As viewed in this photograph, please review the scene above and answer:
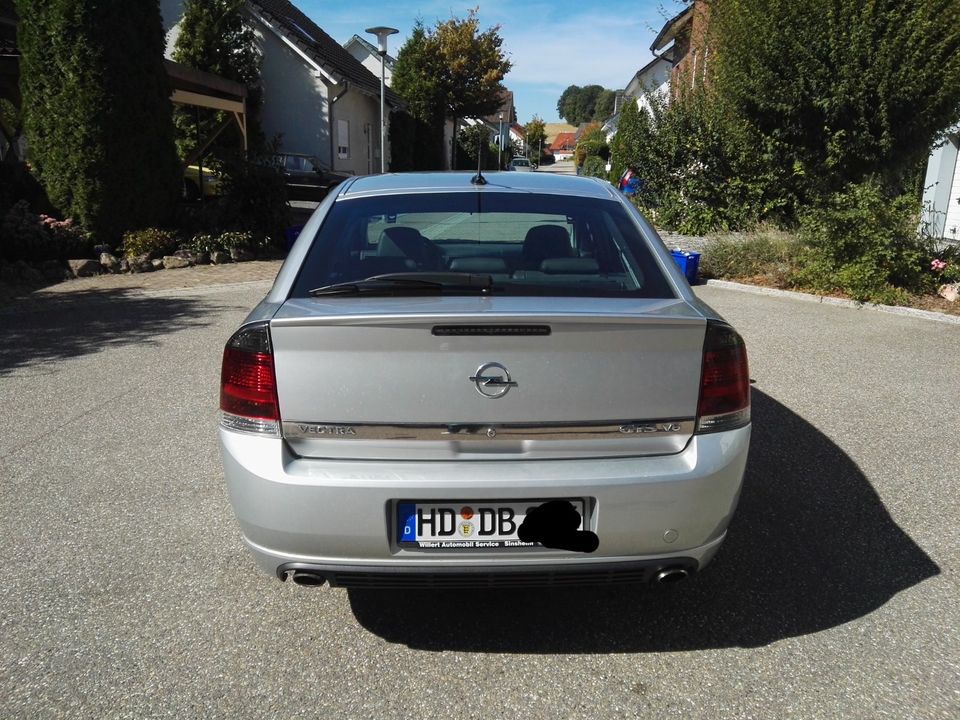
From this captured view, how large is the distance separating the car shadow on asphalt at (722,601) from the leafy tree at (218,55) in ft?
83.0

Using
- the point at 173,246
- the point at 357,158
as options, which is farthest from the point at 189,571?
the point at 357,158

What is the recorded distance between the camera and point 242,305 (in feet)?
32.4

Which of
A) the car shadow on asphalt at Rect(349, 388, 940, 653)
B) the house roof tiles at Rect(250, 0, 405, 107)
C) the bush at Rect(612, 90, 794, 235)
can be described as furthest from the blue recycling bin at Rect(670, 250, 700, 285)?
the house roof tiles at Rect(250, 0, 405, 107)

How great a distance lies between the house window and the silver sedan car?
95.5ft

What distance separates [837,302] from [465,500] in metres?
9.00

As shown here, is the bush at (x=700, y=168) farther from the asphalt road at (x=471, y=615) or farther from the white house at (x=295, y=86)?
the white house at (x=295, y=86)

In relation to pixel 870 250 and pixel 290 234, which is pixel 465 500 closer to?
pixel 870 250

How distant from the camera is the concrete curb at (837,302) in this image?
9250mm

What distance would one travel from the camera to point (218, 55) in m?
27.8

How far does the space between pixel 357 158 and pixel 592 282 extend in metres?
31.6

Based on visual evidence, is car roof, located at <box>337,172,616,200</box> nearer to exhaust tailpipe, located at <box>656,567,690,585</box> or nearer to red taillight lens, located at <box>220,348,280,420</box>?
red taillight lens, located at <box>220,348,280,420</box>

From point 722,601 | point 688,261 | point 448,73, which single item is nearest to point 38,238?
point 688,261

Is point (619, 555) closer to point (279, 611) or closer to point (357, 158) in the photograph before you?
point (279, 611)

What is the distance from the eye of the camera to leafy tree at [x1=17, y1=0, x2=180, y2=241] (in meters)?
12.4
